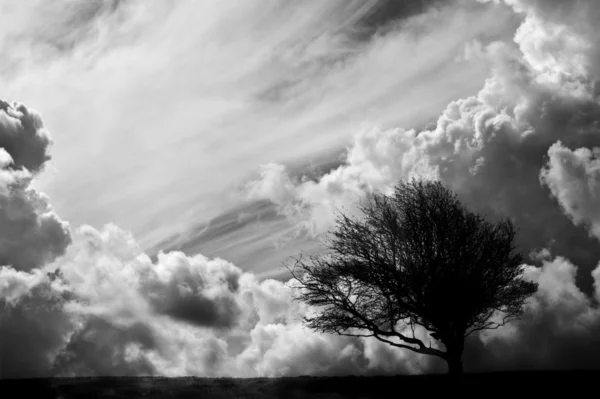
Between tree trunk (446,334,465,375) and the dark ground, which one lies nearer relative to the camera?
the dark ground

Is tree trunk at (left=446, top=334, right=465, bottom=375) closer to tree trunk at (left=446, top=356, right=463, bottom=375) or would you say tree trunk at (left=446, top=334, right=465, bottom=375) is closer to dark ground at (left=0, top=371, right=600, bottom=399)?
tree trunk at (left=446, top=356, right=463, bottom=375)

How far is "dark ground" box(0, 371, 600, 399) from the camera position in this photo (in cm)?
2670

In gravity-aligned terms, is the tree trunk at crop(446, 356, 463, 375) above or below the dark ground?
above

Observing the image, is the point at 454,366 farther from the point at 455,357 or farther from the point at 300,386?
the point at 300,386

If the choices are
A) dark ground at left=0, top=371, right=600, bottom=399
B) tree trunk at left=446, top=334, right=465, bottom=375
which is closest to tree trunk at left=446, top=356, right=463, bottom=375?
tree trunk at left=446, top=334, right=465, bottom=375

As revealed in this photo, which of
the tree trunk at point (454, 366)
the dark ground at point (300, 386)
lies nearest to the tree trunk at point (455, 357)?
the tree trunk at point (454, 366)

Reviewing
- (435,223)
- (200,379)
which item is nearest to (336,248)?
(435,223)

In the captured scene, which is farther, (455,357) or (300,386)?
(455,357)

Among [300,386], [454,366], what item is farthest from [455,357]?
[300,386]

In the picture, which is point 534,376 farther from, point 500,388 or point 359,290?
point 359,290

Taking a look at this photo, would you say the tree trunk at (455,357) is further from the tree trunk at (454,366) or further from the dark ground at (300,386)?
the dark ground at (300,386)

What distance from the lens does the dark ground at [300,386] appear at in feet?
87.6

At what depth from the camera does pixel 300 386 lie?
2975 cm

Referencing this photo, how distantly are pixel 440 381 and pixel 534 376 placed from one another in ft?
21.0
